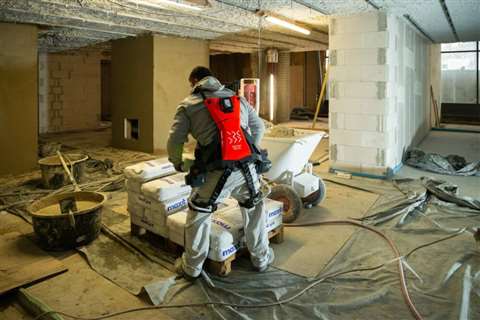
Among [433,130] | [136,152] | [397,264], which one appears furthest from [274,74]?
[397,264]

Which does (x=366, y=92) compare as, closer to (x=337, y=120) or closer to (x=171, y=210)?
(x=337, y=120)

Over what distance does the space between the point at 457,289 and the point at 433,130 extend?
8470mm

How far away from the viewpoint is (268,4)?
477cm

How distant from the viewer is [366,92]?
17.5ft

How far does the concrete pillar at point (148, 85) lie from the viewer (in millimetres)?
7102

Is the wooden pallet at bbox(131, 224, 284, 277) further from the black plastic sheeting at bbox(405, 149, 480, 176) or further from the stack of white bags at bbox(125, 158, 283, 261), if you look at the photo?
the black plastic sheeting at bbox(405, 149, 480, 176)

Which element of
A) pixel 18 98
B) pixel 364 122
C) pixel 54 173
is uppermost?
pixel 18 98

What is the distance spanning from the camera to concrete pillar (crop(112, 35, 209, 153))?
7.10 m

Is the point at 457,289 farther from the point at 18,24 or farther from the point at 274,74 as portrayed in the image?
the point at 274,74

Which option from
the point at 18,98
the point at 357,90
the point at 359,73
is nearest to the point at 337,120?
the point at 357,90

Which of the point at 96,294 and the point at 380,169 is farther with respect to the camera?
the point at 380,169

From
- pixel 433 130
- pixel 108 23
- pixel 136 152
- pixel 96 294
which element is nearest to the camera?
pixel 96 294

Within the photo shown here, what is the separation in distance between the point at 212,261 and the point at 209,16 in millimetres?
3934

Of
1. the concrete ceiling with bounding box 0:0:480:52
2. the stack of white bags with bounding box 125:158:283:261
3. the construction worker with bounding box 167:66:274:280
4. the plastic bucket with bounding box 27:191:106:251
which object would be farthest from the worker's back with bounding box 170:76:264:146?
the concrete ceiling with bounding box 0:0:480:52
